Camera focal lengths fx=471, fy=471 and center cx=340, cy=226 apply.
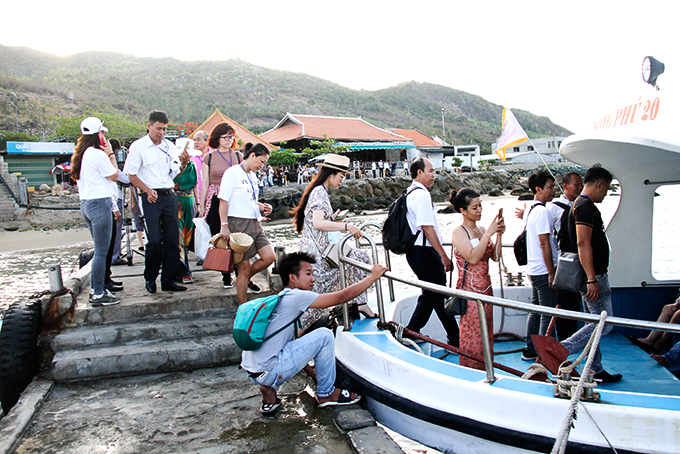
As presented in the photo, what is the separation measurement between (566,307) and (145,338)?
3739mm

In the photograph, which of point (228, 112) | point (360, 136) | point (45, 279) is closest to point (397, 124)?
point (228, 112)

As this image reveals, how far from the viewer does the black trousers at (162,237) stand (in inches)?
189

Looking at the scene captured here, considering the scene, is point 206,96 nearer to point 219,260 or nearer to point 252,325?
point 219,260

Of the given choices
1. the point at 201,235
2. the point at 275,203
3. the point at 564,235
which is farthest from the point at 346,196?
A: the point at 564,235

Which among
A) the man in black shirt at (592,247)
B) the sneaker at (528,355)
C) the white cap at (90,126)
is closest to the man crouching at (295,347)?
the man in black shirt at (592,247)

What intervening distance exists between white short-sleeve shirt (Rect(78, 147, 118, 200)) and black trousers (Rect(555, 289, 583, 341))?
4.20 metres

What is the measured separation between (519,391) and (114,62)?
6385 inches

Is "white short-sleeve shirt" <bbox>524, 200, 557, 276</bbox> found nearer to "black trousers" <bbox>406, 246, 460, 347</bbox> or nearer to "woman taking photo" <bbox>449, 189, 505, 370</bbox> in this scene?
"woman taking photo" <bbox>449, 189, 505, 370</bbox>

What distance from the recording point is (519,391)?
2656 millimetres

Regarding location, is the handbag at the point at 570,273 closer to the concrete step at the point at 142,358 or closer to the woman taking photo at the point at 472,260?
the woman taking photo at the point at 472,260

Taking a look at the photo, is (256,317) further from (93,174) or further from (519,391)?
(93,174)

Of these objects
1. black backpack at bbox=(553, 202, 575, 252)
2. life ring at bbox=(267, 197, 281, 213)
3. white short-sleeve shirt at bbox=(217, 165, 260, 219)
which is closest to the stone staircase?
white short-sleeve shirt at bbox=(217, 165, 260, 219)

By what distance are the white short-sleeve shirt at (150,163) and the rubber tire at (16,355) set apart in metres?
1.61

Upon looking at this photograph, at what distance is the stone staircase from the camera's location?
3992 mm
